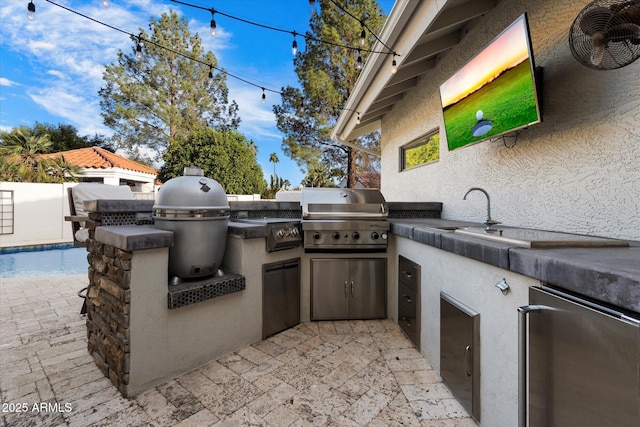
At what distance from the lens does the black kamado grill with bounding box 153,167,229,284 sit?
95.9 inches

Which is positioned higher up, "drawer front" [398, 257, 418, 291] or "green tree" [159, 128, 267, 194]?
"green tree" [159, 128, 267, 194]

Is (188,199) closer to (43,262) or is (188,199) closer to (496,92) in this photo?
(496,92)

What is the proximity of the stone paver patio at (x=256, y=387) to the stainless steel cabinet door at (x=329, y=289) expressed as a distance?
0.29 meters

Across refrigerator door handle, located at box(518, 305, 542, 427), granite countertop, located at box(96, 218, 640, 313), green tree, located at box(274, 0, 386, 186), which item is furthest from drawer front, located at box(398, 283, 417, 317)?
green tree, located at box(274, 0, 386, 186)

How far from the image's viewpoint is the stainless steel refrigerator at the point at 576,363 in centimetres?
93

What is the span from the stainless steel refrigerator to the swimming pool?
7685 millimetres

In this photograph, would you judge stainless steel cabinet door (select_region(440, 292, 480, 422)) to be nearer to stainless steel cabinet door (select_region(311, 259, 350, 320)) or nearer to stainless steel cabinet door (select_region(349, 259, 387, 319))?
stainless steel cabinet door (select_region(349, 259, 387, 319))

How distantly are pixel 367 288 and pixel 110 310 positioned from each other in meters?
2.49

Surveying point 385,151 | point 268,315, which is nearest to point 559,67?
point 268,315

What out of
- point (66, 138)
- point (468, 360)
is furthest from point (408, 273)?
point (66, 138)

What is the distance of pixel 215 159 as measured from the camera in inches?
465

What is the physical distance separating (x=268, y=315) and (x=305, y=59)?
11506 millimetres

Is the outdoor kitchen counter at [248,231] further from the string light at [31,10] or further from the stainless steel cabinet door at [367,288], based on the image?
the string light at [31,10]

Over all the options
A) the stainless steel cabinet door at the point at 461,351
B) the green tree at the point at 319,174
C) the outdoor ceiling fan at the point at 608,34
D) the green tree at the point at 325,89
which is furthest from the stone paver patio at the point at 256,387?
the green tree at the point at 319,174
